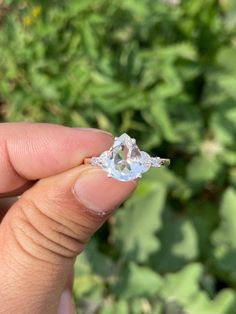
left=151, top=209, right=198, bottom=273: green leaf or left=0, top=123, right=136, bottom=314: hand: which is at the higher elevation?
→ left=0, top=123, right=136, bottom=314: hand

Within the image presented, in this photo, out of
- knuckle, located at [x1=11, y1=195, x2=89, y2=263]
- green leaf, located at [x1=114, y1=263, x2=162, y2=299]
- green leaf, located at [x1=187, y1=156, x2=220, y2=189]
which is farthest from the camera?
green leaf, located at [x1=187, y1=156, x2=220, y2=189]

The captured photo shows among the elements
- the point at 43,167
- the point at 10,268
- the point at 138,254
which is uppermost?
the point at 43,167

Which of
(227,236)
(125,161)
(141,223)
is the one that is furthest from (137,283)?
(125,161)

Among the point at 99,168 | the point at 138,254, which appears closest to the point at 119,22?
the point at 138,254

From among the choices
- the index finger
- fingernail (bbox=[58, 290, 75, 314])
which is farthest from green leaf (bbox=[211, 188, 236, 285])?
the index finger

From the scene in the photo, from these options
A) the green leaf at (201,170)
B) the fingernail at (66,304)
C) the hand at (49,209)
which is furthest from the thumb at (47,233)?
the green leaf at (201,170)

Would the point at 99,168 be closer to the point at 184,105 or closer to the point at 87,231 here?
the point at 87,231

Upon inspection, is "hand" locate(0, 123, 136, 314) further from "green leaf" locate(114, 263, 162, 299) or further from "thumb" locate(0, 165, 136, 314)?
"green leaf" locate(114, 263, 162, 299)
